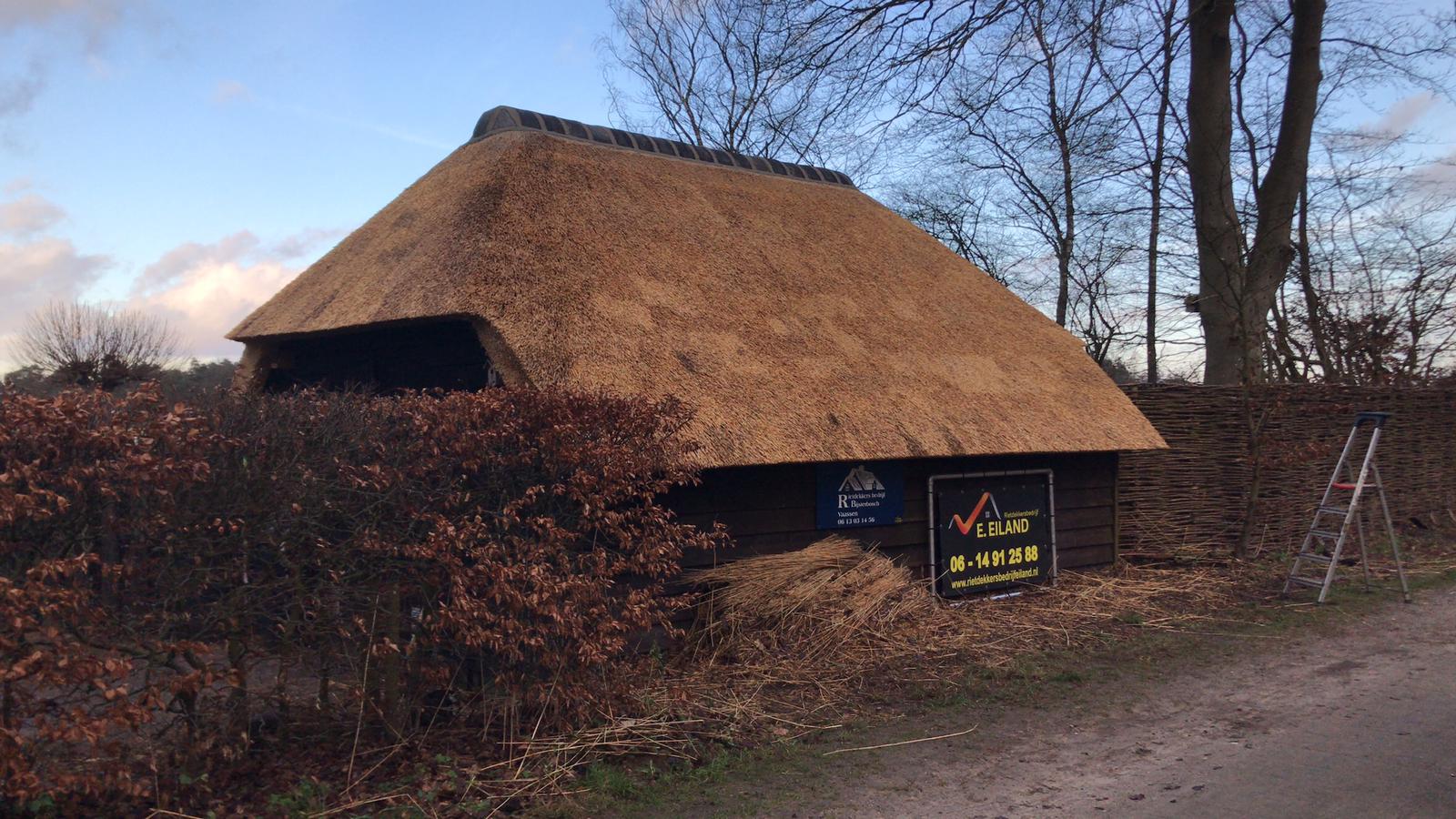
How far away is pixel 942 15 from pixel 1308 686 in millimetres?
8261

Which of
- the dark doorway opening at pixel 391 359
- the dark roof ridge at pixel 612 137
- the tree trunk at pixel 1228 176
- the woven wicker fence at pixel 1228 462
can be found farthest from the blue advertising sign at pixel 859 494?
the tree trunk at pixel 1228 176

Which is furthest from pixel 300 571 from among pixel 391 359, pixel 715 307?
pixel 391 359

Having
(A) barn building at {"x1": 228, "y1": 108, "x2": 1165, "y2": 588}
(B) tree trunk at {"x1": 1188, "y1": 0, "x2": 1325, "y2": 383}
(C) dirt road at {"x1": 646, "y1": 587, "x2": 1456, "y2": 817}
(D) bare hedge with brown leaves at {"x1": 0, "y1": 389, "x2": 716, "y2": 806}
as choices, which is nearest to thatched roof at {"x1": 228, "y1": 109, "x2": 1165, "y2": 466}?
(A) barn building at {"x1": 228, "y1": 108, "x2": 1165, "y2": 588}

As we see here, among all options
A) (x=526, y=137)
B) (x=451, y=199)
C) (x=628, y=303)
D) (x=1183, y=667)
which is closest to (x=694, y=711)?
(x=628, y=303)

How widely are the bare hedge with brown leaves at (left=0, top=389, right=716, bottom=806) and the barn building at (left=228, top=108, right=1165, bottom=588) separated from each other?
4.75ft

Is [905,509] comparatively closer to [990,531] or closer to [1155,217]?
[990,531]

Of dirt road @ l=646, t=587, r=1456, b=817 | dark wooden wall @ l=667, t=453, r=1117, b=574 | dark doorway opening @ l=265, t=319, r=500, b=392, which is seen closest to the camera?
dirt road @ l=646, t=587, r=1456, b=817

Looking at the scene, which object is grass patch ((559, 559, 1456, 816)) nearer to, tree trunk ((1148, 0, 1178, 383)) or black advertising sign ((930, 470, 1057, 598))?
black advertising sign ((930, 470, 1057, 598))

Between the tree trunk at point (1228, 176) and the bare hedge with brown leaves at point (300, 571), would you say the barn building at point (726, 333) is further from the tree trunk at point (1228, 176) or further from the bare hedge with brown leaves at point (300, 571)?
the tree trunk at point (1228, 176)

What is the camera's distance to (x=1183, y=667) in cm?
785

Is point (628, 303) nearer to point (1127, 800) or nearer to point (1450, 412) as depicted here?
point (1127, 800)

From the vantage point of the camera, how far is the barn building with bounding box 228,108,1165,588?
7770 mm

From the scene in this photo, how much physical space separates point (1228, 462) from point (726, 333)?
7.33 meters

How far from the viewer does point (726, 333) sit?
8680 mm
